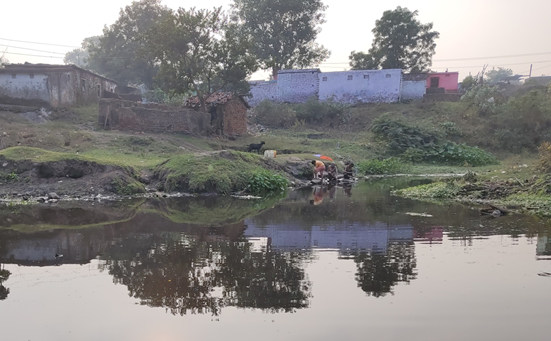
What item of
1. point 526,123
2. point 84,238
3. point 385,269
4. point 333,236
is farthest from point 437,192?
point 526,123

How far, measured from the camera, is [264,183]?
727 inches

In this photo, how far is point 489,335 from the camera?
4859 mm

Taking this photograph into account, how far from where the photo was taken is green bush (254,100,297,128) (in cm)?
4084

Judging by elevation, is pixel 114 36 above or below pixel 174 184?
above

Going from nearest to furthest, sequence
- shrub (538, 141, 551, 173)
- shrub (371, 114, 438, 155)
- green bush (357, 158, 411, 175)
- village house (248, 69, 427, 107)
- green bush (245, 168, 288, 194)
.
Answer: shrub (538, 141, 551, 173)
green bush (245, 168, 288, 194)
green bush (357, 158, 411, 175)
shrub (371, 114, 438, 155)
village house (248, 69, 427, 107)

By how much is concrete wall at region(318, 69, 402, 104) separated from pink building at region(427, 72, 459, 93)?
7.03 m

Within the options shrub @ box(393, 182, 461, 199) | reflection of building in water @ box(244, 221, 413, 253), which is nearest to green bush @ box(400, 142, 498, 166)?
shrub @ box(393, 182, 461, 199)

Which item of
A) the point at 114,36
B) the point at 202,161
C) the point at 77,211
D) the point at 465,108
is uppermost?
the point at 114,36

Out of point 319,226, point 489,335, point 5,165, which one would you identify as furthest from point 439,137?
point 489,335

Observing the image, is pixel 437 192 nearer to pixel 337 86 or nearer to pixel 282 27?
pixel 337 86

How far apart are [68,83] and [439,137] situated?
29.2m

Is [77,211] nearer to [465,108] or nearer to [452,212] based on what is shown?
[452,212]

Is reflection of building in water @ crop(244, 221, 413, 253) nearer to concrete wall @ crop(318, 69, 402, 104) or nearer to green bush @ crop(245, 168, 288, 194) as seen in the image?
green bush @ crop(245, 168, 288, 194)

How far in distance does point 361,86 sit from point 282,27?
42.7ft
